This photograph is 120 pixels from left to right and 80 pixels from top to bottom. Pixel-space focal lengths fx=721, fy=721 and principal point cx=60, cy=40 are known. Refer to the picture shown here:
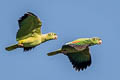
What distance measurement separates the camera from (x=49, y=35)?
53500 mm

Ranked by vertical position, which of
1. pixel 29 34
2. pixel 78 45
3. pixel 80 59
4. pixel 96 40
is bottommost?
pixel 80 59

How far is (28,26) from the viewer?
5250cm

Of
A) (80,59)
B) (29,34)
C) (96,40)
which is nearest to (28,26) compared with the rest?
(29,34)

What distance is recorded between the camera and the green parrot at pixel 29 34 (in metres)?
51.8

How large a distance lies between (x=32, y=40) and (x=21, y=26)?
5.16ft

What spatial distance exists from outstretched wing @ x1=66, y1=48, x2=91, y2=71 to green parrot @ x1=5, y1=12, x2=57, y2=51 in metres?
2.72

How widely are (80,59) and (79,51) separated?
0.98 meters

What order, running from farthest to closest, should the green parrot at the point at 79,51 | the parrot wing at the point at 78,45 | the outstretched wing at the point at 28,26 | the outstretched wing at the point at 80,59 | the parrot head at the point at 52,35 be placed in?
the outstretched wing at the point at 80,59 < the parrot head at the point at 52,35 < the green parrot at the point at 79,51 < the parrot wing at the point at 78,45 < the outstretched wing at the point at 28,26

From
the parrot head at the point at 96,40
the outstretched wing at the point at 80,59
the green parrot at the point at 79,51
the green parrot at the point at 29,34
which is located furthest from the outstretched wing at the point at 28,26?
the parrot head at the point at 96,40

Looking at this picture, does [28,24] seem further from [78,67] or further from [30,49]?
[78,67]

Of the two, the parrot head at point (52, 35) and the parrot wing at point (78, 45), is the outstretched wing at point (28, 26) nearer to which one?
the parrot head at point (52, 35)

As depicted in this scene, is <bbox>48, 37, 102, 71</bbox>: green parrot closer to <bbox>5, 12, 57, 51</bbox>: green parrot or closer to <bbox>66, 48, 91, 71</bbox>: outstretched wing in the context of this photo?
<bbox>66, 48, 91, 71</bbox>: outstretched wing

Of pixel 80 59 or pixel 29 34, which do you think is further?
pixel 80 59

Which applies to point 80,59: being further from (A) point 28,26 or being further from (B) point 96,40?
(A) point 28,26
